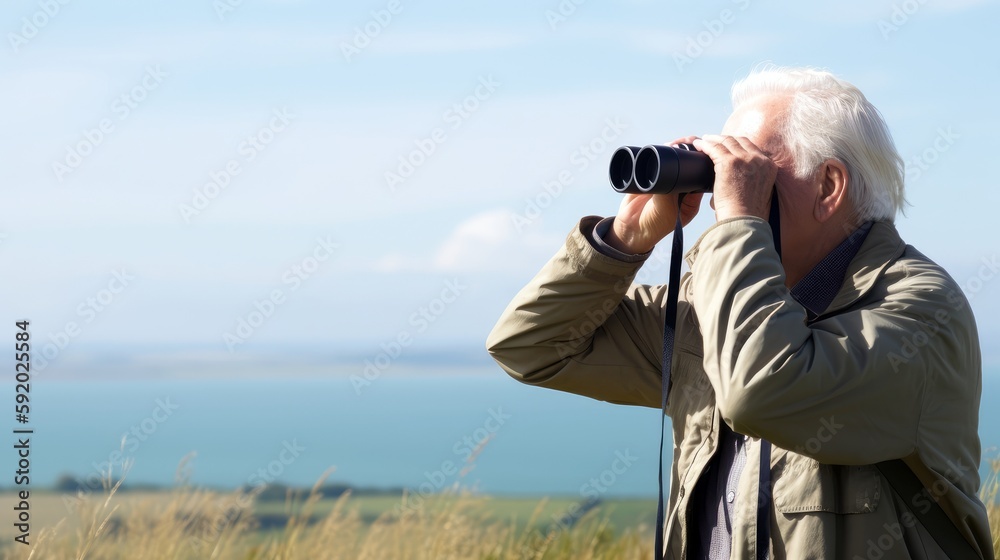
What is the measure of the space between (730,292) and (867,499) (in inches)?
15.6

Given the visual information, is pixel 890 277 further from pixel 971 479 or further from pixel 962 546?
pixel 962 546

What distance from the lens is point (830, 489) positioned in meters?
1.59

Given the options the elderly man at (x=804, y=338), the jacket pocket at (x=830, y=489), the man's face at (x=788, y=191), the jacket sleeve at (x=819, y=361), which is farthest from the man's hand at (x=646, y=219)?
the jacket pocket at (x=830, y=489)

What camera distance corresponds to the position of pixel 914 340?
1.57 meters

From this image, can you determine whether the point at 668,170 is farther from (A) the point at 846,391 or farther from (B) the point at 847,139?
(A) the point at 846,391

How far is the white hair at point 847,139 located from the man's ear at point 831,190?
0.04 ft

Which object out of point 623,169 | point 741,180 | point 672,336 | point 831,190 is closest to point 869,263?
point 831,190

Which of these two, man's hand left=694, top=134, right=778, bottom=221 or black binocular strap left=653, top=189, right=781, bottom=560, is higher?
man's hand left=694, top=134, right=778, bottom=221

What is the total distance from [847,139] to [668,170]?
13.4 inches

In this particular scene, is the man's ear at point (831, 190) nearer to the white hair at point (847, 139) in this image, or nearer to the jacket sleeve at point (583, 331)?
the white hair at point (847, 139)


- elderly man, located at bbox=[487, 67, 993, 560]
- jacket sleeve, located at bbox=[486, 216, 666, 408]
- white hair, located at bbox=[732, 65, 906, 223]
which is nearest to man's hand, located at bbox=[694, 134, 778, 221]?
elderly man, located at bbox=[487, 67, 993, 560]

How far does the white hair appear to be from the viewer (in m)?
1.82

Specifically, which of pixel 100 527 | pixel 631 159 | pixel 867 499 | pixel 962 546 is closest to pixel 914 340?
pixel 867 499

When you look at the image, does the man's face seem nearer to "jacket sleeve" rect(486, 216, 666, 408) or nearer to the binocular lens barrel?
the binocular lens barrel
